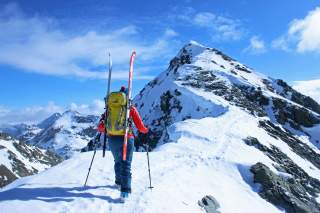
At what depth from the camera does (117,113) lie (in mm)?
12984

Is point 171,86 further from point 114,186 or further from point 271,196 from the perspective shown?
point 114,186

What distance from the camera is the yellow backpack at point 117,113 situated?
12836 mm

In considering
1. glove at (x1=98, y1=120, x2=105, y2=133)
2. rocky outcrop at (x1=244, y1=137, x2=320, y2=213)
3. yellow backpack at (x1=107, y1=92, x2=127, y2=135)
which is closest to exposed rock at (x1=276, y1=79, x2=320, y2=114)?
rocky outcrop at (x1=244, y1=137, x2=320, y2=213)

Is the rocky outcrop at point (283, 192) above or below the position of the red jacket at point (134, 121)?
below

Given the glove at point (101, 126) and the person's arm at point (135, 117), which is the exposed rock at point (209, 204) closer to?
the person's arm at point (135, 117)

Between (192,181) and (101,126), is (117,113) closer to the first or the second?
(101,126)

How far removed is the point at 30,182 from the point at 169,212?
5494 millimetres

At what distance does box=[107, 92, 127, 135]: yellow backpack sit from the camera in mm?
12836

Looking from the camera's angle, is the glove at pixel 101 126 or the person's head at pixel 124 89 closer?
the person's head at pixel 124 89

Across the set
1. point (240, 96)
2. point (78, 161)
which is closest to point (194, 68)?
point (240, 96)

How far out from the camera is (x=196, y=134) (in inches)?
1220

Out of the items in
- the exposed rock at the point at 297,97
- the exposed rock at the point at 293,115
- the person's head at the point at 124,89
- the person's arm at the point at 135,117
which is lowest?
the person's arm at the point at 135,117

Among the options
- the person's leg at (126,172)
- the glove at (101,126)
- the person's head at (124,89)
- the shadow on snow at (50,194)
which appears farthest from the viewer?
the glove at (101,126)

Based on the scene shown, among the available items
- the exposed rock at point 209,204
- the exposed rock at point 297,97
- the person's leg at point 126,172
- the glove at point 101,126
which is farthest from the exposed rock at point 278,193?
the exposed rock at point 297,97
